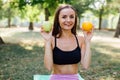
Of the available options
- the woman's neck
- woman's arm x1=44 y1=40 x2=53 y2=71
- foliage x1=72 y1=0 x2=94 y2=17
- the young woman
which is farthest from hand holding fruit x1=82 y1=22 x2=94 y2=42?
foliage x1=72 y1=0 x2=94 y2=17

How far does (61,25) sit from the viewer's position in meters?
4.12

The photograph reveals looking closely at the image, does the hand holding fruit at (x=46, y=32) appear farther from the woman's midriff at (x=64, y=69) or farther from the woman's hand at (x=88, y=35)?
the woman's hand at (x=88, y=35)

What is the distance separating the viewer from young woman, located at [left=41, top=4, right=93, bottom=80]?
399 cm

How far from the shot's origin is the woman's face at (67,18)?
13.3 ft

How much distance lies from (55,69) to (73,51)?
1.11 feet

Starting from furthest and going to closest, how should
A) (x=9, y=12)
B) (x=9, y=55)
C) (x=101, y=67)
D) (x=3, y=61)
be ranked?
(x=9, y=12)
(x=9, y=55)
(x=3, y=61)
(x=101, y=67)

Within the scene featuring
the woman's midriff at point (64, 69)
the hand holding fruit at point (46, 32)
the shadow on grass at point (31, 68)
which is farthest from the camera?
the shadow on grass at point (31, 68)

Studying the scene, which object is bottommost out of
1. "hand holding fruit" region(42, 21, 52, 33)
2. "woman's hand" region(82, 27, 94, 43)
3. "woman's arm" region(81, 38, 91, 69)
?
"woman's arm" region(81, 38, 91, 69)

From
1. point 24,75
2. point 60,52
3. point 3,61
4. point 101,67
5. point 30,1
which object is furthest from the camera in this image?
point 30,1

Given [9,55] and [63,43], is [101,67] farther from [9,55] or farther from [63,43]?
[63,43]

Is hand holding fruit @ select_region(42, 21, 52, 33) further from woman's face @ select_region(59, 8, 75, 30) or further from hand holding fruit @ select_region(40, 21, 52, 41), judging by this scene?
woman's face @ select_region(59, 8, 75, 30)

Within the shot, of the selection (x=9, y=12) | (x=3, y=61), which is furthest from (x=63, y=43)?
(x=9, y=12)

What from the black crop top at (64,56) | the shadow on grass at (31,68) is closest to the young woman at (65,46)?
the black crop top at (64,56)

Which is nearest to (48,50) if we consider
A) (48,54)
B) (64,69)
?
(48,54)
